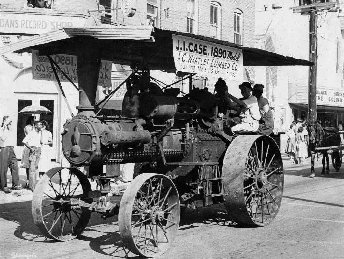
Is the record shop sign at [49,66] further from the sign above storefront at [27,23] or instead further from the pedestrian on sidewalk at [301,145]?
the pedestrian on sidewalk at [301,145]

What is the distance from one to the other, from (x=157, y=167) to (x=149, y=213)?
1.58 meters

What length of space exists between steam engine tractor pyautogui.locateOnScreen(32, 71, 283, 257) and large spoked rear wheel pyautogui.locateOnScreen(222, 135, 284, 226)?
16 millimetres

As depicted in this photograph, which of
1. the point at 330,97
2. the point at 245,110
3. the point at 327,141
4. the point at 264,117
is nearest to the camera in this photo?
the point at 245,110

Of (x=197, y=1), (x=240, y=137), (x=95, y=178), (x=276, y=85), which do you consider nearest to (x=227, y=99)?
(x=240, y=137)

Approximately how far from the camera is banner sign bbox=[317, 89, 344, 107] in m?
33.1

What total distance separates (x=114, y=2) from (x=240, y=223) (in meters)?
13.5

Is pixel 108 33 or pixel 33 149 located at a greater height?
pixel 108 33

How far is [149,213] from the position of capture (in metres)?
6.46

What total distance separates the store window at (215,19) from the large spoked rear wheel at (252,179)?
1609 cm

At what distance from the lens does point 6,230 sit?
8117 mm

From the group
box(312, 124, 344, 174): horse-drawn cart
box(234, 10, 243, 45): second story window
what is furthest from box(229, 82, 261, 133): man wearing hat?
box(234, 10, 243, 45): second story window

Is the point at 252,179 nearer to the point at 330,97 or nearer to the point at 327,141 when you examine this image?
the point at 327,141

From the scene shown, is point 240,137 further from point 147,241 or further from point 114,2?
point 114,2

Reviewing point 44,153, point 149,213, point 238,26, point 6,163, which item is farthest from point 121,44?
point 238,26
